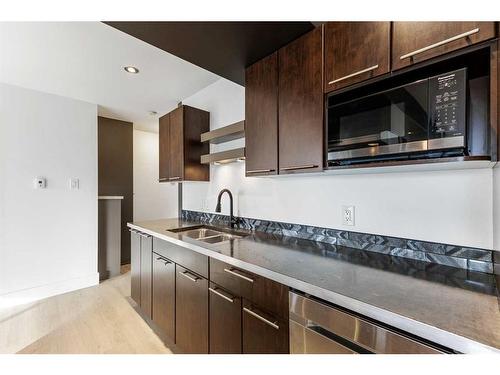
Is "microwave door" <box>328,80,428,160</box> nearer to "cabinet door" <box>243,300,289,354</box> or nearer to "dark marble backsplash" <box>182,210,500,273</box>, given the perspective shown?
"dark marble backsplash" <box>182,210,500,273</box>

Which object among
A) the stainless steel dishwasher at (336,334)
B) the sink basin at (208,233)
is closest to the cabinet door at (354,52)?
the stainless steel dishwasher at (336,334)

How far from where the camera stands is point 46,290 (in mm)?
2783

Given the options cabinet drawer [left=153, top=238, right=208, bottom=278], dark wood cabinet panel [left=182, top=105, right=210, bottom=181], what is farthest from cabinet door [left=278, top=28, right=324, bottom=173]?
dark wood cabinet panel [left=182, top=105, right=210, bottom=181]

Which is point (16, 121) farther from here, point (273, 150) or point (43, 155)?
point (273, 150)

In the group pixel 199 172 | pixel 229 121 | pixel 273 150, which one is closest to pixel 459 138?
pixel 273 150

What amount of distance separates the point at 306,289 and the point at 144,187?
414 cm

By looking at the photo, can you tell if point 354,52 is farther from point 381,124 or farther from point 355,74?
point 381,124

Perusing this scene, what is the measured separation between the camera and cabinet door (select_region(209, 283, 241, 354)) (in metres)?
1.23

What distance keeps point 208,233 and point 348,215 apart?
1.31 m

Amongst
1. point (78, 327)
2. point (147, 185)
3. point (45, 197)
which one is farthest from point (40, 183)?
point (147, 185)

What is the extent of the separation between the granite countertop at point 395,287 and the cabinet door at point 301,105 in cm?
50

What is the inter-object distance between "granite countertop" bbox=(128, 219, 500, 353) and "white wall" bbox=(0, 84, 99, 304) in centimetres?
245

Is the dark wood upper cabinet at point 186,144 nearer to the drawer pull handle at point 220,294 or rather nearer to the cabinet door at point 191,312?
the cabinet door at point 191,312

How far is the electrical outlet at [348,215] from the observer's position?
1.42 meters
